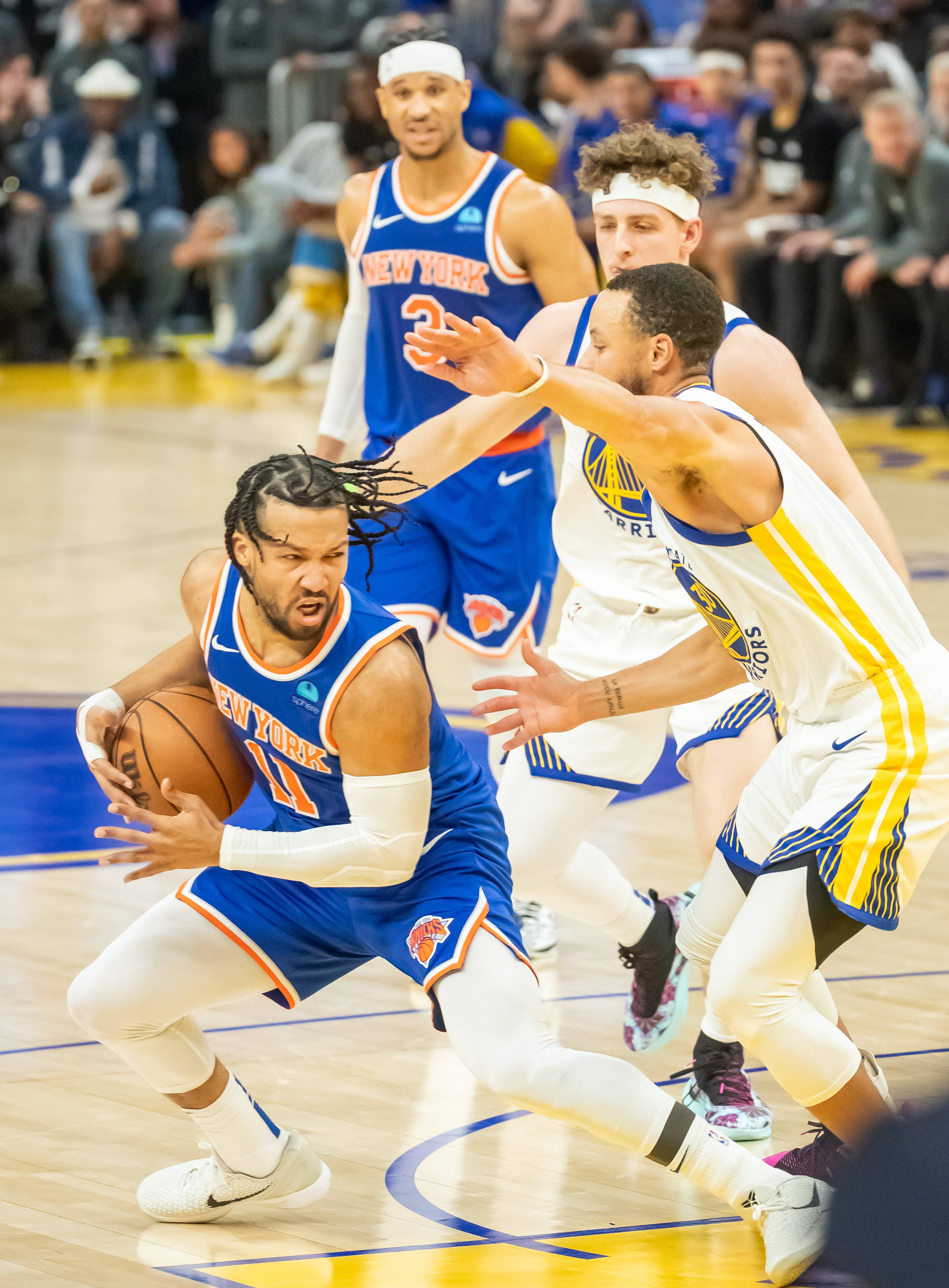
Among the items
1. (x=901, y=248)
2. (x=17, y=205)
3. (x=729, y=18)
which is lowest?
(x=17, y=205)

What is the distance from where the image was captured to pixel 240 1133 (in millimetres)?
3693

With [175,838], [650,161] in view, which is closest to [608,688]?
[175,838]

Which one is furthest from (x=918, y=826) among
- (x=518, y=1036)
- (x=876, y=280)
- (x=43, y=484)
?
(x=876, y=280)

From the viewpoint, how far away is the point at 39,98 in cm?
1745

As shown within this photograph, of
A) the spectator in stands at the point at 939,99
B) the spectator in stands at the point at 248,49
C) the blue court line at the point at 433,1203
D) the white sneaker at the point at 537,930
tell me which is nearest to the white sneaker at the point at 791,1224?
the blue court line at the point at 433,1203

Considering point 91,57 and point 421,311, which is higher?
point 421,311

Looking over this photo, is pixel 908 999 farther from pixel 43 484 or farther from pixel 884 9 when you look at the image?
pixel 884 9

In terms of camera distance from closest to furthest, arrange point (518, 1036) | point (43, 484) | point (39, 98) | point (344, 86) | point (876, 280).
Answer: point (518, 1036), point (43, 484), point (876, 280), point (344, 86), point (39, 98)

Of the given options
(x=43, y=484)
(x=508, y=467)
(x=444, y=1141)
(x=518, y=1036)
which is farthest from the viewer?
(x=43, y=484)

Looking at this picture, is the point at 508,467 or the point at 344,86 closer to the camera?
the point at 508,467

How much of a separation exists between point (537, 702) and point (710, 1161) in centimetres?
93

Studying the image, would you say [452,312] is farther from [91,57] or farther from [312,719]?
[91,57]

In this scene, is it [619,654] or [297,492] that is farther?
[619,654]

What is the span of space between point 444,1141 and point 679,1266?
678 mm
